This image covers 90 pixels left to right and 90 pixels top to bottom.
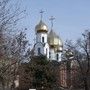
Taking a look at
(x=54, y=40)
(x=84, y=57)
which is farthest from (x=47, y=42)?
(x=84, y=57)

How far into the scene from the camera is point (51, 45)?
8050 cm

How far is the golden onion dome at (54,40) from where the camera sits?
7838 centimetres

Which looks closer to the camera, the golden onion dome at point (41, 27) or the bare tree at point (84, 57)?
the bare tree at point (84, 57)

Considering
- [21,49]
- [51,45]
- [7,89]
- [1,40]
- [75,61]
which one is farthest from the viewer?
[51,45]

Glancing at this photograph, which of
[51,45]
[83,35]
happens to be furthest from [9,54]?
[51,45]

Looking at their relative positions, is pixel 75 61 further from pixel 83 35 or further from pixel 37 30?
pixel 37 30

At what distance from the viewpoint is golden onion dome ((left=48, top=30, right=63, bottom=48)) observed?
78381 millimetres

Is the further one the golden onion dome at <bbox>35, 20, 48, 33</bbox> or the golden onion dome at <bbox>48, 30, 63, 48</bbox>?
the golden onion dome at <bbox>48, 30, 63, 48</bbox>

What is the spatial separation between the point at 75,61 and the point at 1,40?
127 ft

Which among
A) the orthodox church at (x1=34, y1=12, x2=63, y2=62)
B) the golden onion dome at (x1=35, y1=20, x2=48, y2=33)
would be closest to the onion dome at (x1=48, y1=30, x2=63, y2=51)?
the orthodox church at (x1=34, y1=12, x2=63, y2=62)

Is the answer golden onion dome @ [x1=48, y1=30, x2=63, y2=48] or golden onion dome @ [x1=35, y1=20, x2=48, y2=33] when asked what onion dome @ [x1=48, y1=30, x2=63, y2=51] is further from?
golden onion dome @ [x1=35, y1=20, x2=48, y2=33]

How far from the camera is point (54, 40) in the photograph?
258ft

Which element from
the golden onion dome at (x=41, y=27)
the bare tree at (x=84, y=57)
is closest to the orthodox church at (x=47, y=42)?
the golden onion dome at (x=41, y=27)

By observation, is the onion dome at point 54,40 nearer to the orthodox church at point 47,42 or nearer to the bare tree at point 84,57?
the orthodox church at point 47,42
